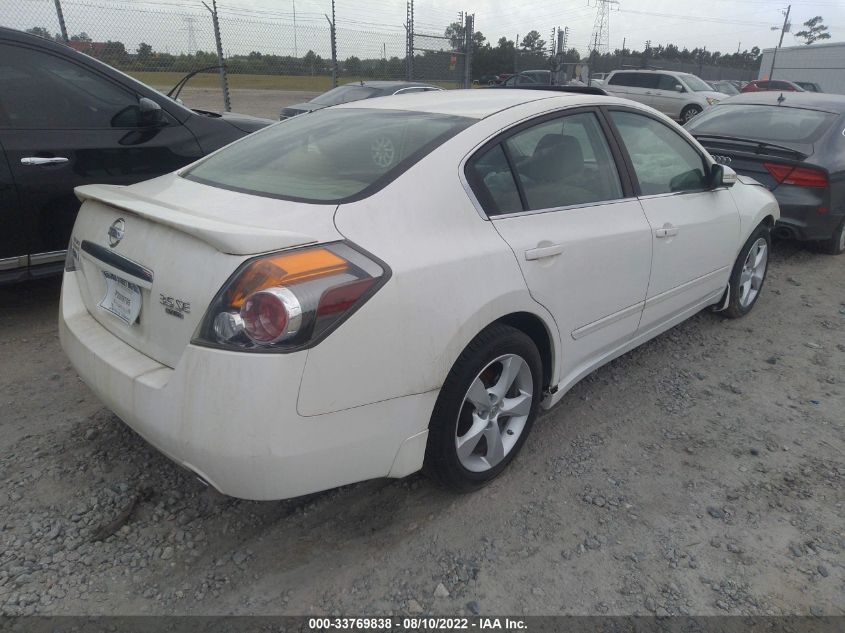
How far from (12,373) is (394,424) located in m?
2.49

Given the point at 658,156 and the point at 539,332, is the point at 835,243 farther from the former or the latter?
the point at 539,332

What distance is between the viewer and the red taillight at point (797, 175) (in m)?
5.30

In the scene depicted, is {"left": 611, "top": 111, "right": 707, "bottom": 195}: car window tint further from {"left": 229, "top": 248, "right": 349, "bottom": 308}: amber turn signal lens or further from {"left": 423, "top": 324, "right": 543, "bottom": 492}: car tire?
{"left": 229, "top": 248, "right": 349, "bottom": 308}: amber turn signal lens

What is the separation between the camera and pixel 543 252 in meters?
2.44

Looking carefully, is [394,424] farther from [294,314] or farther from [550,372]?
[550,372]

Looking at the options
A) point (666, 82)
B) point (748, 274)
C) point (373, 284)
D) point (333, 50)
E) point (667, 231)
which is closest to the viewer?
point (373, 284)

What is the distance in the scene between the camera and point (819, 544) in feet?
7.57

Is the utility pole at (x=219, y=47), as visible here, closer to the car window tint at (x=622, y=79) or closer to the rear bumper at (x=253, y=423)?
the rear bumper at (x=253, y=423)

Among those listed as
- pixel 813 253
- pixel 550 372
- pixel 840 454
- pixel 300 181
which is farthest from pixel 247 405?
pixel 813 253

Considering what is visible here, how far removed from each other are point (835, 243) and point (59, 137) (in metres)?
6.61

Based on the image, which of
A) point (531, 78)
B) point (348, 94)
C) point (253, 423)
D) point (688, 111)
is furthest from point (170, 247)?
point (531, 78)

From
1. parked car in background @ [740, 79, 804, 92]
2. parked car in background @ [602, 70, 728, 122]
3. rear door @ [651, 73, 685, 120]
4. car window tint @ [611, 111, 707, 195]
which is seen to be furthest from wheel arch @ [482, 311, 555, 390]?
parked car in background @ [740, 79, 804, 92]

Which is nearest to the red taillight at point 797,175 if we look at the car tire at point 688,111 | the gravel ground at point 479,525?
the gravel ground at point 479,525

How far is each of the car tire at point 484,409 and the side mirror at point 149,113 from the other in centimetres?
291
